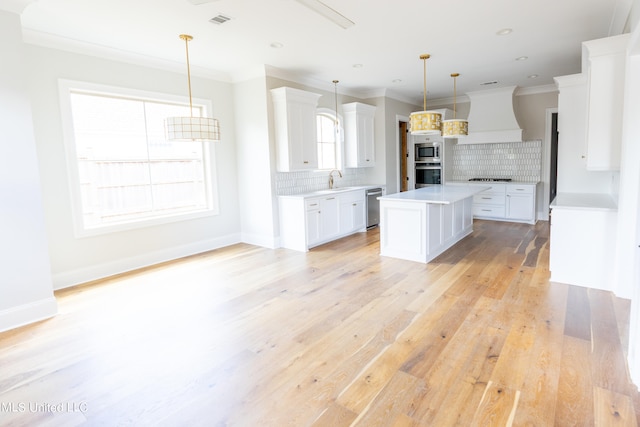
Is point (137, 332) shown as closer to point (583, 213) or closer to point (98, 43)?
point (98, 43)

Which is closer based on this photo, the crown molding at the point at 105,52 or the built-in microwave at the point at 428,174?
the crown molding at the point at 105,52

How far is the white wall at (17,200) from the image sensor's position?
294 cm

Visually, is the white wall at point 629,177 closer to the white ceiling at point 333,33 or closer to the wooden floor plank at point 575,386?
the wooden floor plank at point 575,386

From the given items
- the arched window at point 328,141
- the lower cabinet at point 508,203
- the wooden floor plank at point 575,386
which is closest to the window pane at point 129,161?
the arched window at point 328,141

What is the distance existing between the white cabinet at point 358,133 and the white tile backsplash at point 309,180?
13.3 inches

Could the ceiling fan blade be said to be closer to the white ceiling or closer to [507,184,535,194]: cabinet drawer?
the white ceiling

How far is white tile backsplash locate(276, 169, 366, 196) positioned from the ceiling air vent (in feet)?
8.05

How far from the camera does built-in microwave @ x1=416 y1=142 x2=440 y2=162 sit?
8055 mm

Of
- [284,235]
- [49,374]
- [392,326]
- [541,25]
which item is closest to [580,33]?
[541,25]

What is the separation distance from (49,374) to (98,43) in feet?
11.6

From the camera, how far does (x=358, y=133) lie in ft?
22.4

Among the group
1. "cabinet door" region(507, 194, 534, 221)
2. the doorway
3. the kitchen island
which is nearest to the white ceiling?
the kitchen island

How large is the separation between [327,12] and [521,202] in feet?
18.8

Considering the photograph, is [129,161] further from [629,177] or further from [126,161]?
[629,177]
